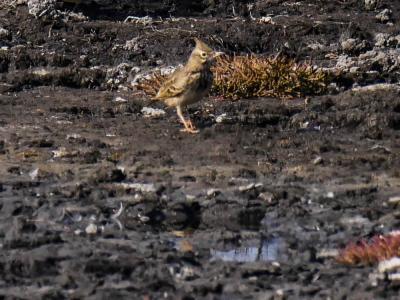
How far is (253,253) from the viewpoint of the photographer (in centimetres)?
936

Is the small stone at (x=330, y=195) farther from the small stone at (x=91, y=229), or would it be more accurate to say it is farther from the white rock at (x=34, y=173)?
the white rock at (x=34, y=173)

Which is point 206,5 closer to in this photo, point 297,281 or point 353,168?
point 353,168

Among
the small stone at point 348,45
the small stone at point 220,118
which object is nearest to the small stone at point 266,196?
the small stone at point 220,118

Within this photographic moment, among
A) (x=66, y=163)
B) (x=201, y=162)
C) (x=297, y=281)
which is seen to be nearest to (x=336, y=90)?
(x=201, y=162)

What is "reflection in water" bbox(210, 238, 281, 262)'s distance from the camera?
916 cm

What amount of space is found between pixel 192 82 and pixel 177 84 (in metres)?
0.21

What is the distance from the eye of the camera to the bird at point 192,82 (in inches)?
521

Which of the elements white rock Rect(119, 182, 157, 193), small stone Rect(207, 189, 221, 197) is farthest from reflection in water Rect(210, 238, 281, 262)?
white rock Rect(119, 182, 157, 193)

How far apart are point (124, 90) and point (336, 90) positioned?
10.1ft

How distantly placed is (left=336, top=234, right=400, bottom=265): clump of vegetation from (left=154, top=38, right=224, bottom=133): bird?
465 centimetres

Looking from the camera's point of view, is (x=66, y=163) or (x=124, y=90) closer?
(x=66, y=163)

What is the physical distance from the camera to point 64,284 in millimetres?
8477

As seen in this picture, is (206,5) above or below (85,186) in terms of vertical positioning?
above

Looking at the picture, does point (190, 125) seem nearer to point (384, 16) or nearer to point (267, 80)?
point (267, 80)
